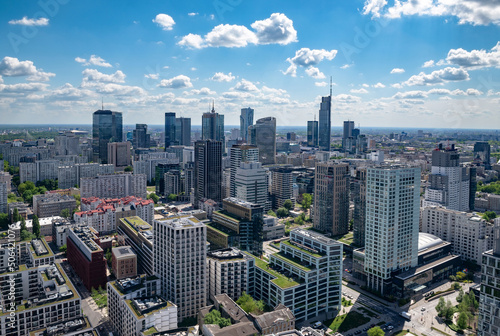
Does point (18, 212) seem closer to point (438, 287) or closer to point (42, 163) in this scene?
point (42, 163)

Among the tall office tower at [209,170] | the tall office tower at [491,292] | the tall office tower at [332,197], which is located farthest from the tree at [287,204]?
the tall office tower at [491,292]

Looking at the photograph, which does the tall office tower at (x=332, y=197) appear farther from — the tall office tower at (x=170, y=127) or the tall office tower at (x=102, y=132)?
the tall office tower at (x=170, y=127)

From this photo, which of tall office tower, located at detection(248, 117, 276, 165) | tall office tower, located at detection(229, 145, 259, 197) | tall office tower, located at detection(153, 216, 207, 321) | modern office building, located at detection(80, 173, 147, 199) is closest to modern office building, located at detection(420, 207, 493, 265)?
tall office tower, located at detection(229, 145, 259, 197)

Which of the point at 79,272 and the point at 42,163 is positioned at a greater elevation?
the point at 42,163

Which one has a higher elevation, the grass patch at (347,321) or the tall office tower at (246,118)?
the tall office tower at (246,118)

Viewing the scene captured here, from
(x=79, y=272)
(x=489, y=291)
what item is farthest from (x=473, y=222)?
(x=79, y=272)

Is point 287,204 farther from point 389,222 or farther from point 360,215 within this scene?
point 389,222

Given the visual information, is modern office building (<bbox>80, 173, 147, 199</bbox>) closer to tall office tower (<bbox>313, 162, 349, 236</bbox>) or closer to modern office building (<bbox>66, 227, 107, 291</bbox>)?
modern office building (<bbox>66, 227, 107, 291</bbox>)
